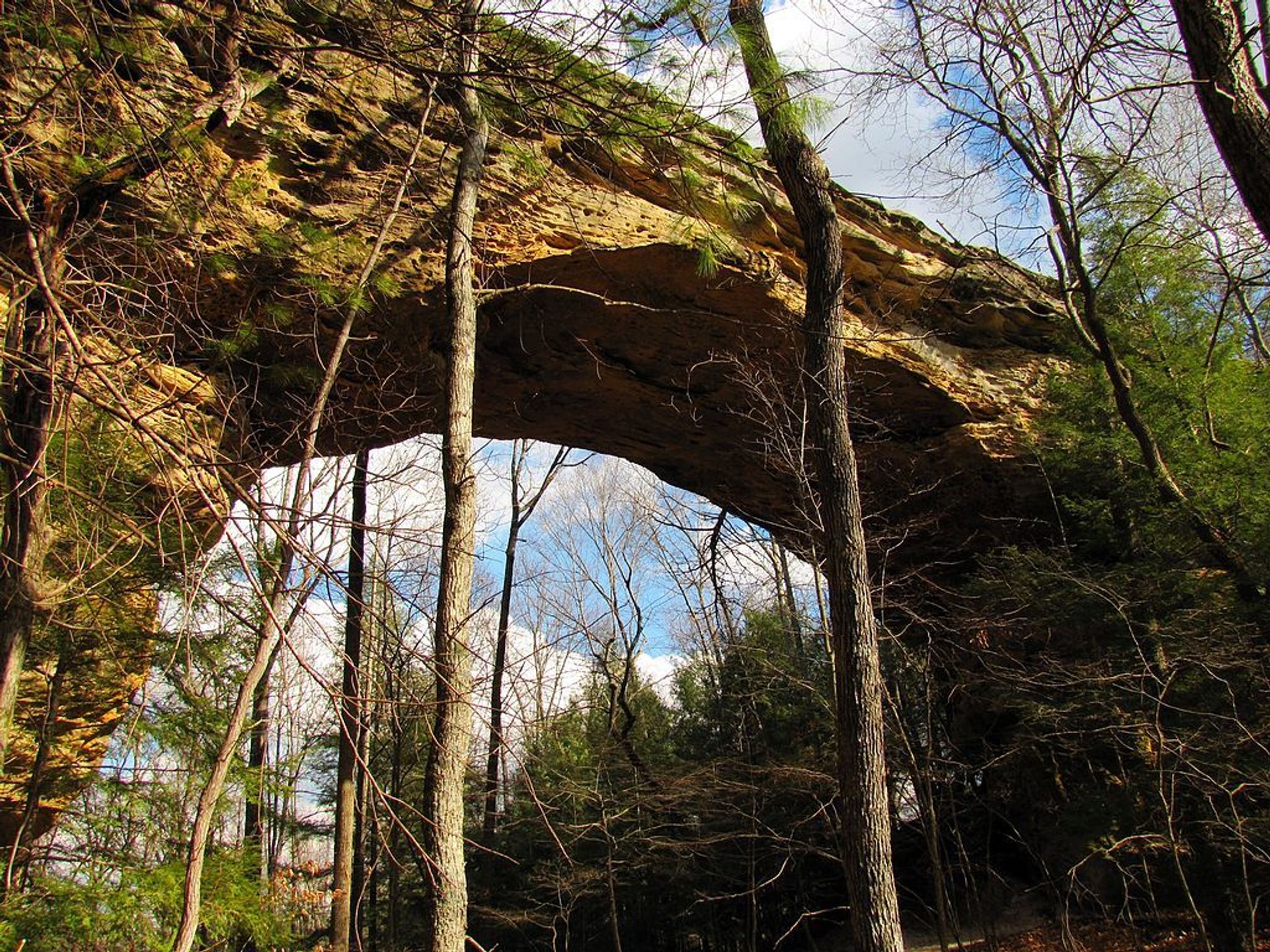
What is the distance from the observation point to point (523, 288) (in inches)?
193

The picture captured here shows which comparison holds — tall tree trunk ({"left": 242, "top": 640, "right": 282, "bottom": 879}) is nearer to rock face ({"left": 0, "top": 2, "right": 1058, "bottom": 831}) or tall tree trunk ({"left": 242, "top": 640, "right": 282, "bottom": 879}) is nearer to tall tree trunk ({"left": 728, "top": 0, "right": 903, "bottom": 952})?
rock face ({"left": 0, "top": 2, "right": 1058, "bottom": 831})

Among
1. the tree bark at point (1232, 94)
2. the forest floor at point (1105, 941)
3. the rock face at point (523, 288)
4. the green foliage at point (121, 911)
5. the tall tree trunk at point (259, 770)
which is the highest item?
the rock face at point (523, 288)

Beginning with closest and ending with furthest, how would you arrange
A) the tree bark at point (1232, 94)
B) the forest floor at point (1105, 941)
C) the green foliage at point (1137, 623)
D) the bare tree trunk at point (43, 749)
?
the tree bark at point (1232, 94), the bare tree trunk at point (43, 749), the green foliage at point (1137, 623), the forest floor at point (1105, 941)

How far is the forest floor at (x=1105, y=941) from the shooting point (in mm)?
7730

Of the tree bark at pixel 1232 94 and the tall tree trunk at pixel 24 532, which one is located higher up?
the tree bark at pixel 1232 94

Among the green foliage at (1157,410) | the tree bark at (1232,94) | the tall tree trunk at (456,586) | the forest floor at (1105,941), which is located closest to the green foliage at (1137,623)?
the green foliage at (1157,410)

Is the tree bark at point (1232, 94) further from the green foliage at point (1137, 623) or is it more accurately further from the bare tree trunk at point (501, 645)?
the bare tree trunk at point (501, 645)

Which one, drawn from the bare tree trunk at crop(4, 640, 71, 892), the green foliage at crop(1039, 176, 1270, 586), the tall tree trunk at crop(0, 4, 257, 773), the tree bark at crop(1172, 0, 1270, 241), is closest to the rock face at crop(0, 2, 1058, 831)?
the tall tree trunk at crop(0, 4, 257, 773)

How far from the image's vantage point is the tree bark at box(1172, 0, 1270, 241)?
9.62 ft

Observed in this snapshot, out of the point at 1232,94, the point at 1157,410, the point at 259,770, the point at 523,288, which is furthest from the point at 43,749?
the point at 1157,410

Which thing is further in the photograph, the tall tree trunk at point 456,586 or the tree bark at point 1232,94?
the tall tree trunk at point 456,586

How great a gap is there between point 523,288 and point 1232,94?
11.5 ft

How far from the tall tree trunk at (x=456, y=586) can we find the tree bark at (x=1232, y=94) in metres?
2.73

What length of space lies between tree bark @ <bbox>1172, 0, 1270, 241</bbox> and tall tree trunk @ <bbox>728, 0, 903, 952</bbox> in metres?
1.59
